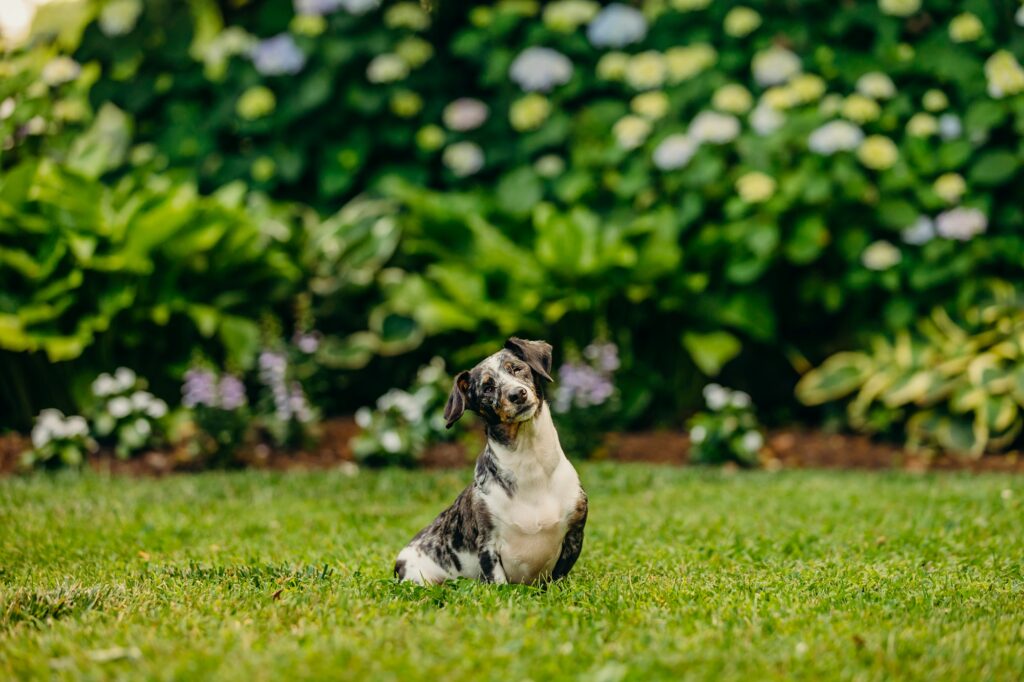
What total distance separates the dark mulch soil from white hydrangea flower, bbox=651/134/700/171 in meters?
1.68

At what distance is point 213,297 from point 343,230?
3.00 ft

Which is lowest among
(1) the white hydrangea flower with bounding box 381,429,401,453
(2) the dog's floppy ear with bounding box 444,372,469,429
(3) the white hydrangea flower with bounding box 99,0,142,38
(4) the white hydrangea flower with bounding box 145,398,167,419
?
(1) the white hydrangea flower with bounding box 381,429,401,453

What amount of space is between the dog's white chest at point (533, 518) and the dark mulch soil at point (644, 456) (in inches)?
123

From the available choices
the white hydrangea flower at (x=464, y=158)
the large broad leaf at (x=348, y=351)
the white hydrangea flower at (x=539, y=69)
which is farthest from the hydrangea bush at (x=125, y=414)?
the white hydrangea flower at (x=539, y=69)

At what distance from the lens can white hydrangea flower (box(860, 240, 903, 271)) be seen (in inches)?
268

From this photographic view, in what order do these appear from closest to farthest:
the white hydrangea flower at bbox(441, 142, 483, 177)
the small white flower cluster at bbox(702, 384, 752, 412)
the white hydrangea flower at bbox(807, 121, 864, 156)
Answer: the small white flower cluster at bbox(702, 384, 752, 412)
the white hydrangea flower at bbox(807, 121, 864, 156)
the white hydrangea flower at bbox(441, 142, 483, 177)

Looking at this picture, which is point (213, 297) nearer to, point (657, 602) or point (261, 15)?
point (261, 15)

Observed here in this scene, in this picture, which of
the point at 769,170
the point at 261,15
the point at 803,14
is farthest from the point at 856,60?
the point at 261,15

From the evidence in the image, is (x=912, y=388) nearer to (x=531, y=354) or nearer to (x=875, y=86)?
(x=875, y=86)

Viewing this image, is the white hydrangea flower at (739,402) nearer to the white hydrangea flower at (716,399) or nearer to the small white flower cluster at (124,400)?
the white hydrangea flower at (716,399)

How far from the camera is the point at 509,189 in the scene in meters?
7.47

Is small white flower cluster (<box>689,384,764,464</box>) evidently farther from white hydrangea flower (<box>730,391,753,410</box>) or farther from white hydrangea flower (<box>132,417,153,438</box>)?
white hydrangea flower (<box>132,417,153,438</box>)

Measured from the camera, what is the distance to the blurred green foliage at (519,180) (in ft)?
21.7

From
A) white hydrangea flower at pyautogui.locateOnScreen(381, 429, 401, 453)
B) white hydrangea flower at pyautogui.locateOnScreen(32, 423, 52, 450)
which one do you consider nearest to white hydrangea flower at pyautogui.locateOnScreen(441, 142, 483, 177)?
white hydrangea flower at pyautogui.locateOnScreen(381, 429, 401, 453)
